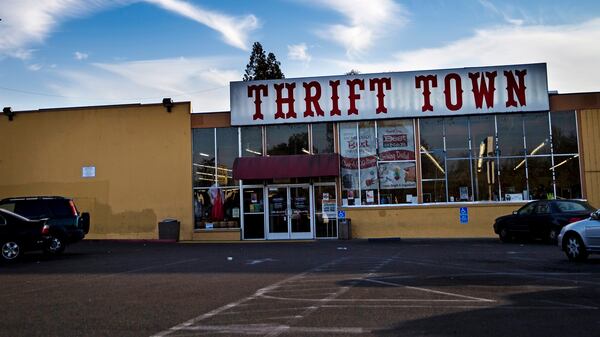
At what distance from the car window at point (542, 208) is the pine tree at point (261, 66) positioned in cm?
4006

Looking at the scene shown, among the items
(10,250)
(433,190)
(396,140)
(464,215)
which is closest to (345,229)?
(433,190)

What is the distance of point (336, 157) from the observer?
26.0m

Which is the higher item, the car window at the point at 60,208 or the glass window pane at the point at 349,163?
the glass window pane at the point at 349,163

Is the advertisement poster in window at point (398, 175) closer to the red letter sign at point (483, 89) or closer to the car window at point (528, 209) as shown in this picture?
the red letter sign at point (483, 89)

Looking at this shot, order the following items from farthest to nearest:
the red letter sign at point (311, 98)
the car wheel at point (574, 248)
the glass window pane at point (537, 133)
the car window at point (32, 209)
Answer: the red letter sign at point (311, 98) → the glass window pane at point (537, 133) → the car window at point (32, 209) → the car wheel at point (574, 248)

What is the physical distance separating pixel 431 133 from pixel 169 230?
1173cm

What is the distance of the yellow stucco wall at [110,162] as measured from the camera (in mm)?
27500

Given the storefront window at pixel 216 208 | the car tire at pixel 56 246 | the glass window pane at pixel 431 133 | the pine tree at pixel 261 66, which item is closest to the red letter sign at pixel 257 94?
the storefront window at pixel 216 208

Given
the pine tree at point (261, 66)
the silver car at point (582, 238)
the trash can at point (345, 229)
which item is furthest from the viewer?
the pine tree at point (261, 66)

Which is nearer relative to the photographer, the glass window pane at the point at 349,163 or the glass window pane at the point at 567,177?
the glass window pane at the point at 567,177

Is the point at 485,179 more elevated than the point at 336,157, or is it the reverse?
the point at 336,157

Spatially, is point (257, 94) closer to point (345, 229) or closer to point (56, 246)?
point (345, 229)

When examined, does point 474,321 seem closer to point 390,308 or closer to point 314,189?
point 390,308

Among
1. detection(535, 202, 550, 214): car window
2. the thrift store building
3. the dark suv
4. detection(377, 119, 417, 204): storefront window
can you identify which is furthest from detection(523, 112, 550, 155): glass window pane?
the dark suv
